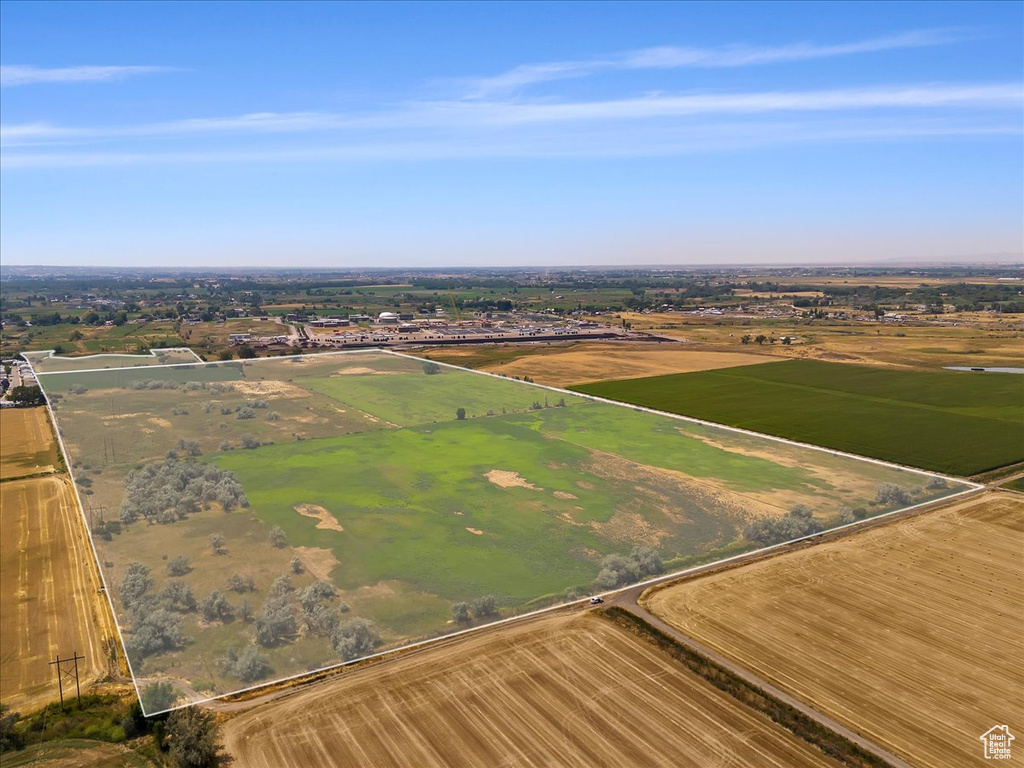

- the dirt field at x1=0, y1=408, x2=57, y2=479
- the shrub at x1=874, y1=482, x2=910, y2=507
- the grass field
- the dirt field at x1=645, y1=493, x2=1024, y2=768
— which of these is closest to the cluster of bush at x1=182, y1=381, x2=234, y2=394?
the dirt field at x1=0, y1=408, x2=57, y2=479

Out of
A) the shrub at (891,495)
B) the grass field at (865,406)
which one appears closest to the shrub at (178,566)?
the shrub at (891,495)

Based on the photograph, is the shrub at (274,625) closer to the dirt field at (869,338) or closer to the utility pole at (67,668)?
the utility pole at (67,668)

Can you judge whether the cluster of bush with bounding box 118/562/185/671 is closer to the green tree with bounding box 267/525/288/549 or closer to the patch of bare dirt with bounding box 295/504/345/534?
the green tree with bounding box 267/525/288/549

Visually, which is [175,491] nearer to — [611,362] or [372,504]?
[372,504]

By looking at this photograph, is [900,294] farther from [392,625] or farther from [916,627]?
[392,625]

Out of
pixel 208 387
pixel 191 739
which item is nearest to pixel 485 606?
pixel 191 739

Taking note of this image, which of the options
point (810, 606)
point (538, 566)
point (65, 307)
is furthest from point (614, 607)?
point (65, 307)
